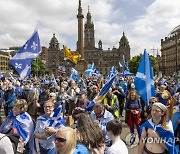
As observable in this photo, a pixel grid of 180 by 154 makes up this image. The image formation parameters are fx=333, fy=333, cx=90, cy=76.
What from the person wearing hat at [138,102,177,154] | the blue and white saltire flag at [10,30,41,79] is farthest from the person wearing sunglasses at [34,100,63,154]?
the blue and white saltire flag at [10,30,41,79]

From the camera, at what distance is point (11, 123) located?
17.7 feet

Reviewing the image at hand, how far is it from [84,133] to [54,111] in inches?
78.7

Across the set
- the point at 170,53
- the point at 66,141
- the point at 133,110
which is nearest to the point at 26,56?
the point at 133,110

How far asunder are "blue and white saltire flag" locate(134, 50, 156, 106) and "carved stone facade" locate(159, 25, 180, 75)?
328 ft

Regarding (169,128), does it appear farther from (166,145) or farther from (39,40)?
(39,40)

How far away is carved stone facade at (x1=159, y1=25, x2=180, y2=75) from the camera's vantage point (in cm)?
10893

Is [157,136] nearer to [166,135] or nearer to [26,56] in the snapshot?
[166,135]

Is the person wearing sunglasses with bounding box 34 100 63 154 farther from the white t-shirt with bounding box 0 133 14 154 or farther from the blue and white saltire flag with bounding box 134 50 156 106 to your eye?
the blue and white saltire flag with bounding box 134 50 156 106

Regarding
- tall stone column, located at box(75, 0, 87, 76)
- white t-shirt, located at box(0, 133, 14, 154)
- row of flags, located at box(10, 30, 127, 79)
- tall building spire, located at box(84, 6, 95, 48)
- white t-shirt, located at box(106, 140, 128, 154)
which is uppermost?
tall building spire, located at box(84, 6, 95, 48)

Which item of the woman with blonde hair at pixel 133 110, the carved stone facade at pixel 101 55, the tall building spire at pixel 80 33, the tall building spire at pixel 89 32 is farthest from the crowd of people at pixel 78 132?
the tall building spire at pixel 89 32

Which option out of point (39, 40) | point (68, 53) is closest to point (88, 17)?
point (68, 53)

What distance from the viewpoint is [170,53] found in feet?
Result: 382

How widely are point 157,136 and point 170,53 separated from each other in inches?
4547

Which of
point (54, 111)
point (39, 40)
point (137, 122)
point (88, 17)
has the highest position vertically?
point (88, 17)
